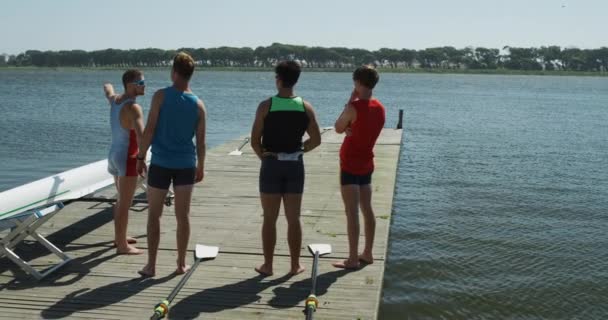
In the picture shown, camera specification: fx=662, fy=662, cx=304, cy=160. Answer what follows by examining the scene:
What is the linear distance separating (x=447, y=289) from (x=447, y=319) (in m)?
0.89

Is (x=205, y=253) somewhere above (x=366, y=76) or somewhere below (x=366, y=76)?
below

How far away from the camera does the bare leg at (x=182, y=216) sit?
545 cm

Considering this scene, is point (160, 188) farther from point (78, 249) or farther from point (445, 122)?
point (445, 122)

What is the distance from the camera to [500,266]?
9.05 meters

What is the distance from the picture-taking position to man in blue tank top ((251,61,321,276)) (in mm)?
5258

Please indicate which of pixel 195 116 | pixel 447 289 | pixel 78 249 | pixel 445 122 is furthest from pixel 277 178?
pixel 445 122

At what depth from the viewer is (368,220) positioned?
617 centimetres

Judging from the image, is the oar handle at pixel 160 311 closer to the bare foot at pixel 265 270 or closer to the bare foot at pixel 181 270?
Answer: the bare foot at pixel 181 270

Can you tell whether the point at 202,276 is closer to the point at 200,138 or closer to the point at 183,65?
the point at 200,138

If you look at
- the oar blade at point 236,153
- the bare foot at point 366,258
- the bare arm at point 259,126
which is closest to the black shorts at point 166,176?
the bare arm at point 259,126

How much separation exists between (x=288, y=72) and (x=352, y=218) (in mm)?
1560

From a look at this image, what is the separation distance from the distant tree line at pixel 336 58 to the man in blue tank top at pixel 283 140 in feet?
587

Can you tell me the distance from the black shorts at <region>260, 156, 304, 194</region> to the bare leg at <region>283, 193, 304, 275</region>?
68 millimetres

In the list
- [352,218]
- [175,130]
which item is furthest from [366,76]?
Result: [175,130]
